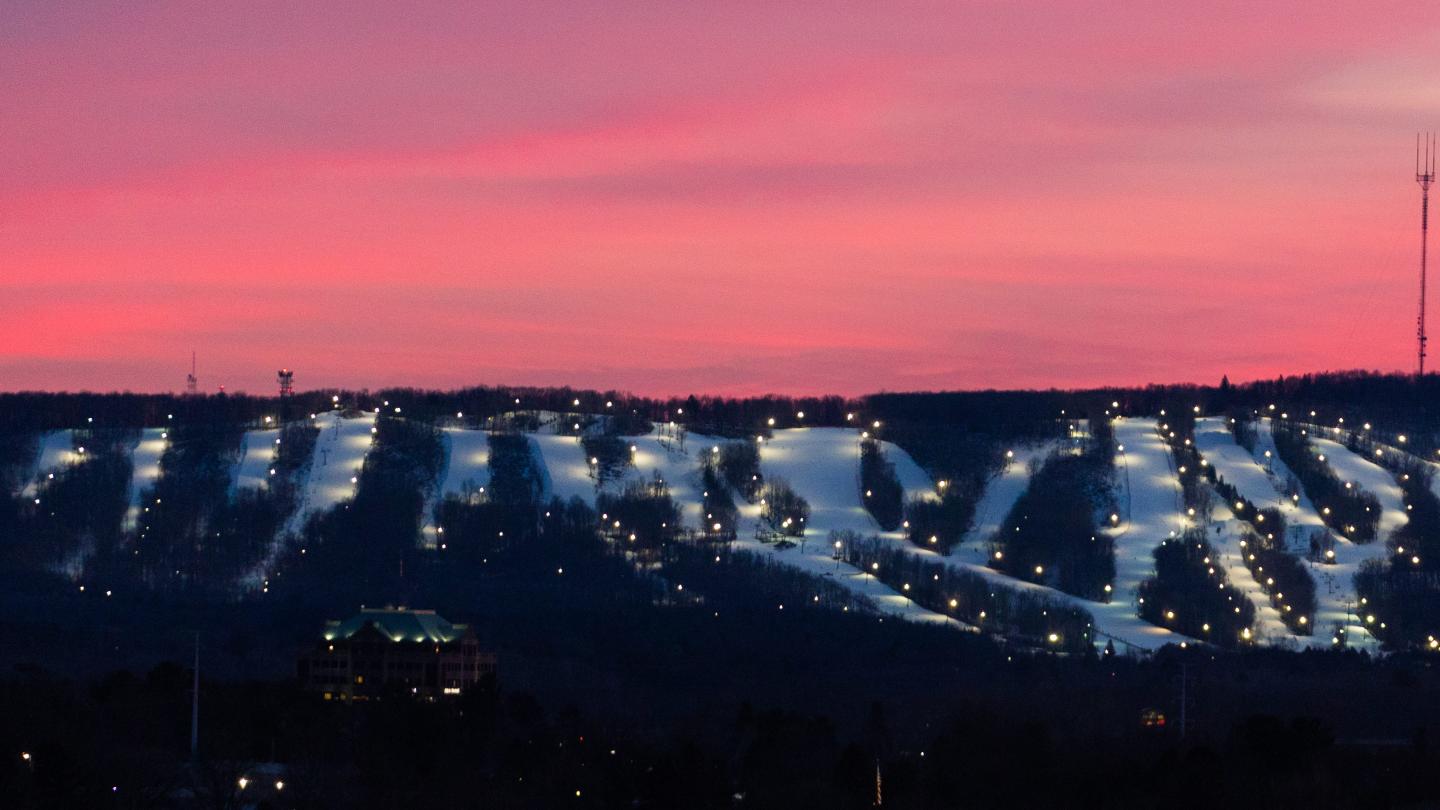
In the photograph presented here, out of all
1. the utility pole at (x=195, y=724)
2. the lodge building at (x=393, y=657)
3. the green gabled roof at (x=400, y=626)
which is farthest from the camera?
the green gabled roof at (x=400, y=626)

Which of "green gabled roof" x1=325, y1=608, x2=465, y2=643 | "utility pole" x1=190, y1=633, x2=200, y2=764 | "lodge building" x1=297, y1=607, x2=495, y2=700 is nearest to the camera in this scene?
"utility pole" x1=190, y1=633, x2=200, y2=764

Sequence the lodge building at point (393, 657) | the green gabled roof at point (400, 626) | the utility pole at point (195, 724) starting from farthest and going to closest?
the green gabled roof at point (400, 626)
the lodge building at point (393, 657)
the utility pole at point (195, 724)

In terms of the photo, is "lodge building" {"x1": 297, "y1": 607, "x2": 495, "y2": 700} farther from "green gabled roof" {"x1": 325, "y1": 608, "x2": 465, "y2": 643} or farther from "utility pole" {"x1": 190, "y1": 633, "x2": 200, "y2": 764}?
"utility pole" {"x1": 190, "y1": 633, "x2": 200, "y2": 764}

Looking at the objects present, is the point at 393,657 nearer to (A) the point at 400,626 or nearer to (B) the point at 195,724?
(A) the point at 400,626

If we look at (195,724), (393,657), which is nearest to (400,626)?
(393,657)

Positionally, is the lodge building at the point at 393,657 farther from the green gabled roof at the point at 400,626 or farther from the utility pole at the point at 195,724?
the utility pole at the point at 195,724

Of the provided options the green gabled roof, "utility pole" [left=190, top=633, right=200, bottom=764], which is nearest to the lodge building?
the green gabled roof

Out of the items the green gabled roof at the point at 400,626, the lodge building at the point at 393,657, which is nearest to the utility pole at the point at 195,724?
the lodge building at the point at 393,657

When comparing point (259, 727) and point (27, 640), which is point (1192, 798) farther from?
point (27, 640)
